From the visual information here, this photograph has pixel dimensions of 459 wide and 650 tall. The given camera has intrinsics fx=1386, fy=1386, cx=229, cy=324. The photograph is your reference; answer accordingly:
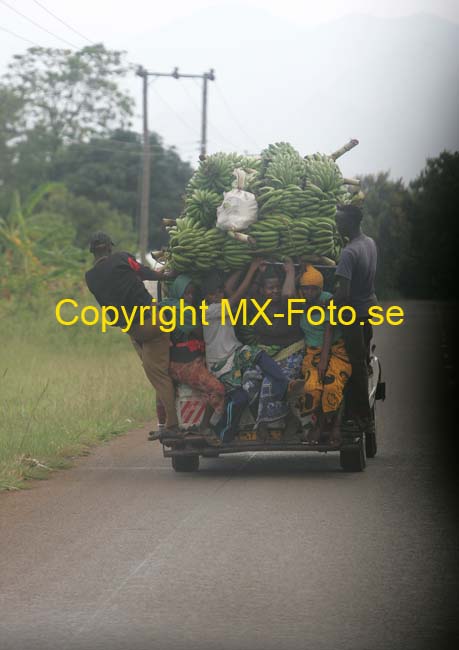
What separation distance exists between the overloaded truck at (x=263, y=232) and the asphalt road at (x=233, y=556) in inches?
13.1

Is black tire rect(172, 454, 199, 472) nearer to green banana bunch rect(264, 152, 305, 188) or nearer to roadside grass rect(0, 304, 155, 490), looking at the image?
roadside grass rect(0, 304, 155, 490)

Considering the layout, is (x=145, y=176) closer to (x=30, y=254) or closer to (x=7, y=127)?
(x=30, y=254)

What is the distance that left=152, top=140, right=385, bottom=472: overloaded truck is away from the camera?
10977mm

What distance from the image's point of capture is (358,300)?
11.0 meters

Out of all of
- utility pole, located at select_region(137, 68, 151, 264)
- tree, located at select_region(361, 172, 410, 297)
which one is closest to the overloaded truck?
tree, located at select_region(361, 172, 410, 297)

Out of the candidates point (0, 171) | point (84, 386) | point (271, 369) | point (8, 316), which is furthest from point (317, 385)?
point (0, 171)

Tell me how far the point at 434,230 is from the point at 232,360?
603 cm

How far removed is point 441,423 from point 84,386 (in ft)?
18.4

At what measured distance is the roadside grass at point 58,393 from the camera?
12.9 meters

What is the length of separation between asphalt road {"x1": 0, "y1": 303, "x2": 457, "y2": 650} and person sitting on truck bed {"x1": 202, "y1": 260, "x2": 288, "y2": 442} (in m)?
0.63

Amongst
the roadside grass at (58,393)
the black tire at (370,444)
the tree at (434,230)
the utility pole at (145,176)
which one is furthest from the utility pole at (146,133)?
the tree at (434,230)

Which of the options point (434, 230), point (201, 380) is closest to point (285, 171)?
point (201, 380)

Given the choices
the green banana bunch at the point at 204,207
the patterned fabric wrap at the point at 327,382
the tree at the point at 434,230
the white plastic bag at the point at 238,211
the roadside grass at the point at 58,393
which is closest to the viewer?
the tree at the point at 434,230

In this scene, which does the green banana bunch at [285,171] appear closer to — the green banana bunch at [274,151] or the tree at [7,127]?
the green banana bunch at [274,151]
